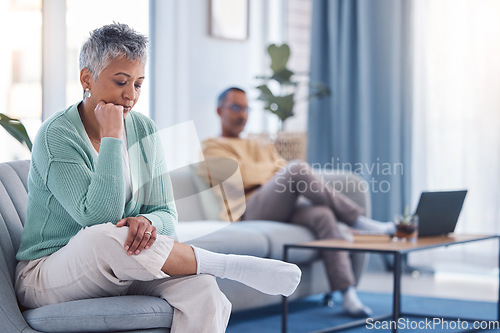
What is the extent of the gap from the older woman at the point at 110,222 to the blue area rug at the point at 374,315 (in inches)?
48.0

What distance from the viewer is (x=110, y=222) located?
1.64 meters

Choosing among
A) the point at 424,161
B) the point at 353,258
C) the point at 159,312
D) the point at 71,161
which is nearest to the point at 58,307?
the point at 159,312

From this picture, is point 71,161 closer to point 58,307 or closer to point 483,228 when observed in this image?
point 58,307

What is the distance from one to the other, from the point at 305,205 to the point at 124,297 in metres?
1.90

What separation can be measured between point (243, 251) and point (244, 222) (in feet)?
1.58

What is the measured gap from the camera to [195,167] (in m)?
3.04

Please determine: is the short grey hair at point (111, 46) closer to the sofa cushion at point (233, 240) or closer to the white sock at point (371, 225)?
the sofa cushion at point (233, 240)

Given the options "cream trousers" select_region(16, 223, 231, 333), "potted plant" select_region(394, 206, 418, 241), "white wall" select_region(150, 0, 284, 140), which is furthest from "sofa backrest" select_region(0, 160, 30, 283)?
"white wall" select_region(150, 0, 284, 140)

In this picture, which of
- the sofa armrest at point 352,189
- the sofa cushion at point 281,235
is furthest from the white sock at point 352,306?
the sofa armrest at point 352,189

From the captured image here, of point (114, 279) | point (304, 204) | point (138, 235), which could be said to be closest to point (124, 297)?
point (114, 279)

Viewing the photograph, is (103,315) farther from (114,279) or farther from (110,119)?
(110,119)

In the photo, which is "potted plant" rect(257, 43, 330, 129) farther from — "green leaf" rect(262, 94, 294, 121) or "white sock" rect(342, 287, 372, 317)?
"white sock" rect(342, 287, 372, 317)

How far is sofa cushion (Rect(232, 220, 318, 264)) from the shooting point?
3080mm

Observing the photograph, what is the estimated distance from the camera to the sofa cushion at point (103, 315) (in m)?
1.55
